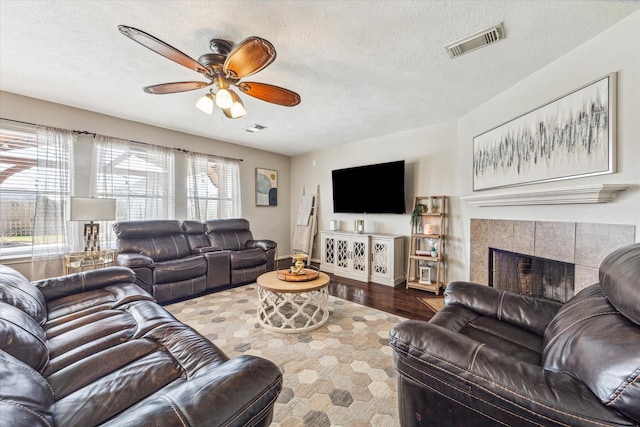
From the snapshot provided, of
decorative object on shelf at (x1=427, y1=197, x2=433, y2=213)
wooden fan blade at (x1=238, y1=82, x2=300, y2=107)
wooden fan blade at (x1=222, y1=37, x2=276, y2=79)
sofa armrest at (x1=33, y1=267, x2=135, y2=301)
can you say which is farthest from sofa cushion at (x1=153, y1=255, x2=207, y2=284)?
decorative object on shelf at (x1=427, y1=197, x2=433, y2=213)

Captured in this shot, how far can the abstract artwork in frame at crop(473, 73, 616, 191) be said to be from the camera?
5.71 ft

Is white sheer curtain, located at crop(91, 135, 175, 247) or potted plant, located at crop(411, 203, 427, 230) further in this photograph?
potted plant, located at crop(411, 203, 427, 230)

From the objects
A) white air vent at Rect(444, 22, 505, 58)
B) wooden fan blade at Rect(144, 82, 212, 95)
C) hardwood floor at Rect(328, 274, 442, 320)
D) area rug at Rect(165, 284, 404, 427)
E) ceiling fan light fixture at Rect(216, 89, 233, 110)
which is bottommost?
area rug at Rect(165, 284, 404, 427)

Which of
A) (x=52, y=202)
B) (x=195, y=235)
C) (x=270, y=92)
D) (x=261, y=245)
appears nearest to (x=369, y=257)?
(x=261, y=245)

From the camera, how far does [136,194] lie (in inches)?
152

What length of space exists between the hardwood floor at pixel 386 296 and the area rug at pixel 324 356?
194 millimetres

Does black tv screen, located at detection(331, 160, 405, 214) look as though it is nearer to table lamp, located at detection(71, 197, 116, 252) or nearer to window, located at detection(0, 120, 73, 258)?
table lamp, located at detection(71, 197, 116, 252)

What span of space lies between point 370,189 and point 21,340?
404 centimetres

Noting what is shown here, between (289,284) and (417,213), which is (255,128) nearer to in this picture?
(289,284)

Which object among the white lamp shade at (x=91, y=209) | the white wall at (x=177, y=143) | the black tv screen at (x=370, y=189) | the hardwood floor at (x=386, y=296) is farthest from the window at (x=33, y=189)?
the black tv screen at (x=370, y=189)

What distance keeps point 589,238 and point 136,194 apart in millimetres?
5193

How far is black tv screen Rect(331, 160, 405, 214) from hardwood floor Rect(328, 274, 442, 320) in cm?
122

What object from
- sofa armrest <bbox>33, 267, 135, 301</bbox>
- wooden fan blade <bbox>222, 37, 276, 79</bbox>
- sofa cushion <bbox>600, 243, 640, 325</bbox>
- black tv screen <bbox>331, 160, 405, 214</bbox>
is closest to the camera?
sofa cushion <bbox>600, 243, 640, 325</bbox>

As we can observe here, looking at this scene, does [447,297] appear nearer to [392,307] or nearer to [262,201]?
[392,307]
